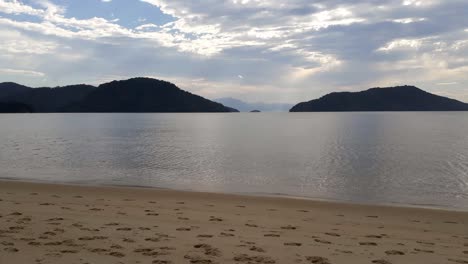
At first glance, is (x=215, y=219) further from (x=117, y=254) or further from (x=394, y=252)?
(x=394, y=252)

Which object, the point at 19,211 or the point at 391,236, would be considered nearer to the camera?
Result: the point at 391,236

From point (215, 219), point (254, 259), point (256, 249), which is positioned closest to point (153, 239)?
point (256, 249)

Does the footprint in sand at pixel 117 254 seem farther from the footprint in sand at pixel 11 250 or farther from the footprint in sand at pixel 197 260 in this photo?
the footprint in sand at pixel 11 250

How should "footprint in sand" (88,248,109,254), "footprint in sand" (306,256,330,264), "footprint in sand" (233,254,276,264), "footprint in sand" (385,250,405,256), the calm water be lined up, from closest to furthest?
1. "footprint in sand" (233,254,276,264)
2. "footprint in sand" (306,256,330,264)
3. "footprint in sand" (88,248,109,254)
4. "footprint in sand" (385,250,405,256)
5. the calm water

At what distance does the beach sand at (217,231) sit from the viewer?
8047 mm

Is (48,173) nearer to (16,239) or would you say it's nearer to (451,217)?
(16,239)

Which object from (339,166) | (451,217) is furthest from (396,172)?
(451,217)

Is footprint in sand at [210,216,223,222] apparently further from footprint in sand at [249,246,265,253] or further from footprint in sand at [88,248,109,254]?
footprint in sand at [88,248,109,254]

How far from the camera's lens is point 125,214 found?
12484 mm

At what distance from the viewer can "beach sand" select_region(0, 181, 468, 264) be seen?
26.4 feet

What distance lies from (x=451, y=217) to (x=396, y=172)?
13.6 metres

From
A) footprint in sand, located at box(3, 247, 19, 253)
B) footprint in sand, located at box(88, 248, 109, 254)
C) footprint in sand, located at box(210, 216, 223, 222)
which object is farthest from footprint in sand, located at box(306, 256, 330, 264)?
footprint in sand, located at box(3, 247, 19, 253)

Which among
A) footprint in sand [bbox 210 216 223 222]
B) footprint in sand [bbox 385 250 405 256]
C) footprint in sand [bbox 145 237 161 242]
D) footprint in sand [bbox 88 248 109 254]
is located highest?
footprint in sand [bbox 88 248 109 254]

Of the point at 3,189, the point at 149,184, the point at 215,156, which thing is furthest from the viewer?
the point at 215,156
